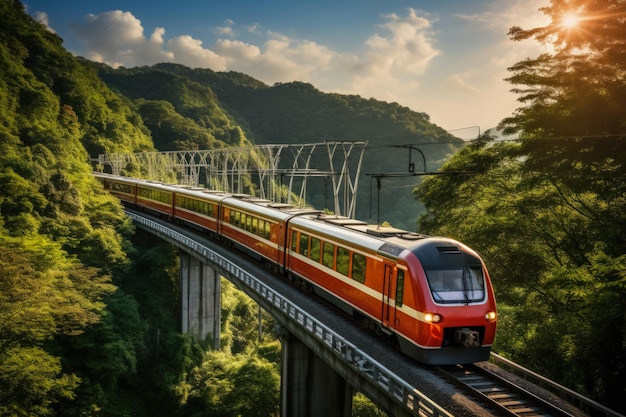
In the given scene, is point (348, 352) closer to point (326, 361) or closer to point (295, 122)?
point (326, 361)

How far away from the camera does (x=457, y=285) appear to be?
1294 centimetres

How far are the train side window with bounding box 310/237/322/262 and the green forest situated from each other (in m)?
5.55

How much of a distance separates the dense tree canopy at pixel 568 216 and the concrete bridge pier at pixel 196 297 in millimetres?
24121

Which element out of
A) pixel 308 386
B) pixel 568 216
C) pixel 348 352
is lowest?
pixel 308 386

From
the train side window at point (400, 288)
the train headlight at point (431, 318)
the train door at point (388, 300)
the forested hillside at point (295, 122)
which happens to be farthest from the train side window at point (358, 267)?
the forested hillside at point (295, 122)

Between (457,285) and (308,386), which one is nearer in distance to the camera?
(457,285)

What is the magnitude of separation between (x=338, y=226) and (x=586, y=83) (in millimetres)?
9104

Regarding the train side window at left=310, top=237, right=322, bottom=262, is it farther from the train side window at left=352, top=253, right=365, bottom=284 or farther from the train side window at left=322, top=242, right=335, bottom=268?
the train side window at left=352, top=253, right=365, bottom=284

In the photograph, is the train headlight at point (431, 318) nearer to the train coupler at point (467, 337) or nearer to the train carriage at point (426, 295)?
the train carriage at point (426, 295)

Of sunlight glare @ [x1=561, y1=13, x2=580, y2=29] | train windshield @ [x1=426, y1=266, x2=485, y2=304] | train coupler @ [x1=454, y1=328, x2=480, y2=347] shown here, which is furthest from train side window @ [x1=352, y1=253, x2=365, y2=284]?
sunlight glare @ [x1=561, y1=13, x2=580, y2=29]

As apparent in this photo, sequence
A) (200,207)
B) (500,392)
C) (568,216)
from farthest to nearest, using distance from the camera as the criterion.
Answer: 1. (200,207)
2. (568,216)
3. (500,392)

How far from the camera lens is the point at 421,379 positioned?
12414mm

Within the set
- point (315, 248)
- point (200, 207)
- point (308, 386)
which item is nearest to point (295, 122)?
point (200, 207)

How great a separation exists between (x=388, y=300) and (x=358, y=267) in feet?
6.86
